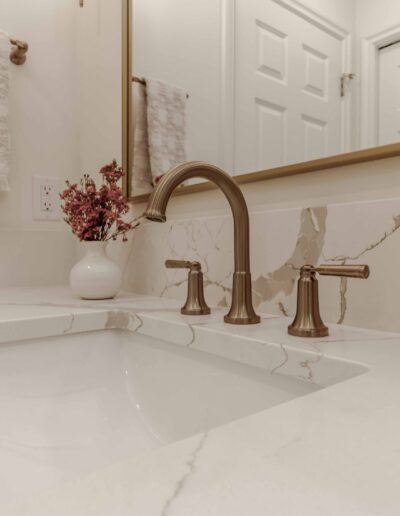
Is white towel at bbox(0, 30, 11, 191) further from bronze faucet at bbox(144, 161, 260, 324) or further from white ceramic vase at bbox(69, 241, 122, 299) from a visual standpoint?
bronze faucet at bbox(144, 161, 260, 324)

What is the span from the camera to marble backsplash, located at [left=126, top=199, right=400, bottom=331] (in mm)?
666

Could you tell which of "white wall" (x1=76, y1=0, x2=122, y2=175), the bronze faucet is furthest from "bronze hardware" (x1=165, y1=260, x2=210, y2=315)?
"white wall" (x1=76, y1=0, x2=122, y2=175)

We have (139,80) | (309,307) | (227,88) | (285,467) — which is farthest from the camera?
(139,80)

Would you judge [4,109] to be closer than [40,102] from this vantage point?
Yes

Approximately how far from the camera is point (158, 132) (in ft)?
3.58

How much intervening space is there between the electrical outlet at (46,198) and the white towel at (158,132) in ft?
1.01

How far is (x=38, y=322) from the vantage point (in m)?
0.74

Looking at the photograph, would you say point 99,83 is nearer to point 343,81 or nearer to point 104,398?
point 343,81

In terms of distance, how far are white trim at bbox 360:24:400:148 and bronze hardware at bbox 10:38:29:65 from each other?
0.95 m

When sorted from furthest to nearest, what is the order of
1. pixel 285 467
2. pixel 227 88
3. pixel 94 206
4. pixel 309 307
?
pixel 94 206
pixel 227 88
pixel 309 307
pixel 285 467

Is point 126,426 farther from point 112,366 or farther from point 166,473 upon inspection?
point 166,473

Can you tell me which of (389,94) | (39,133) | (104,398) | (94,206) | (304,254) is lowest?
(104,398)

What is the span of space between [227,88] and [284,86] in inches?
5.6

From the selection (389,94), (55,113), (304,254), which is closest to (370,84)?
(389,94)
